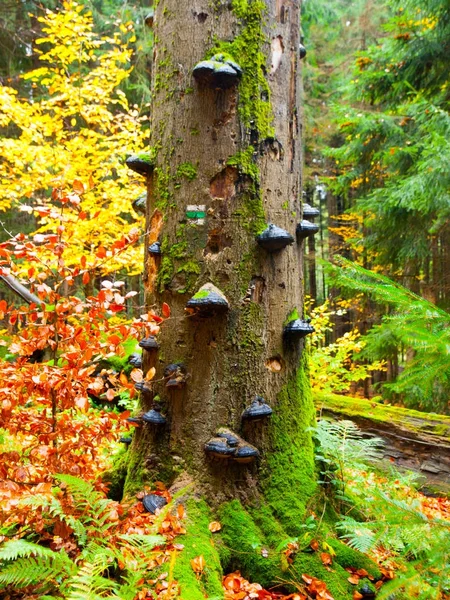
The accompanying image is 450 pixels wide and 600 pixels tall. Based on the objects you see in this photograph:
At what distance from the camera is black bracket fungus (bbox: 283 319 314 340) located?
300 cm

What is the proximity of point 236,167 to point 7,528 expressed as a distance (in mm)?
2651

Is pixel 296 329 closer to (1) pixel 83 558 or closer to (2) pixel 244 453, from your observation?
(2) pixel 244 453

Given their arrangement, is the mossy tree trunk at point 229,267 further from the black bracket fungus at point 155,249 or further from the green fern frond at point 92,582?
the green fern frond at point 92,582

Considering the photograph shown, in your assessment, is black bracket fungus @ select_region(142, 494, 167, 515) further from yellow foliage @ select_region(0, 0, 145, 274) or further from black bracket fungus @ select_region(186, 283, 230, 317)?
yellow foliage @ select_region(0, 0, 145, 274)

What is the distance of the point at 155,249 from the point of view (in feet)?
10.3

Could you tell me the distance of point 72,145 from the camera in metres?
8.60

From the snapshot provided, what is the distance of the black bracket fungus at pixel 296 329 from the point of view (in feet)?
9.84

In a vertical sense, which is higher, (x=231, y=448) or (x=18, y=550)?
(x=231, y=448)

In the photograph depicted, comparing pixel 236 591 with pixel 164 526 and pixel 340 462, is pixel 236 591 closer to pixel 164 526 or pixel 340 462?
pixel 164 526

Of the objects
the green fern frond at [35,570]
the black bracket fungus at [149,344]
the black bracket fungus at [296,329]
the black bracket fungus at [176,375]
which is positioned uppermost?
the black bracket fungus at [296,329]

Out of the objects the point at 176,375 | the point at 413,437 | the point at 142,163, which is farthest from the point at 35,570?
the point at 413,437

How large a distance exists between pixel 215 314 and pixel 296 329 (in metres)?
0.58

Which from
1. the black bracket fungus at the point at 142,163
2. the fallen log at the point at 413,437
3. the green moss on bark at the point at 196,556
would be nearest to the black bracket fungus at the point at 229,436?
the green moss on bark at the point at 196,556

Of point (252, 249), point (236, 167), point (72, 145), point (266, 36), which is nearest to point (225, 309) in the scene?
point (252, 249)
